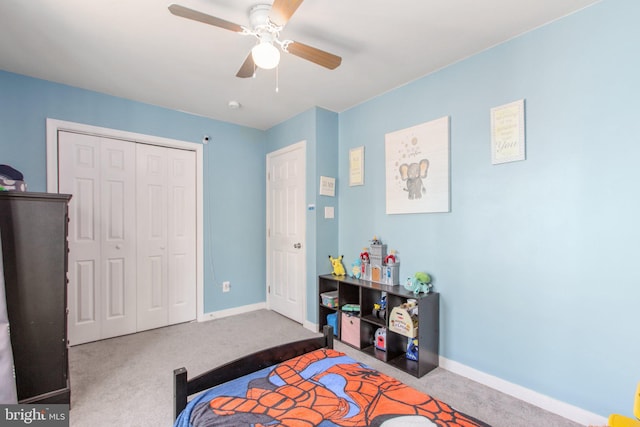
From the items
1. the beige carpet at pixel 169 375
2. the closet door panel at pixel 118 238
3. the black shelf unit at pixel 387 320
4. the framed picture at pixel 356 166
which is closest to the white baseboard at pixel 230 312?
the beige carpet at pixel 169 375

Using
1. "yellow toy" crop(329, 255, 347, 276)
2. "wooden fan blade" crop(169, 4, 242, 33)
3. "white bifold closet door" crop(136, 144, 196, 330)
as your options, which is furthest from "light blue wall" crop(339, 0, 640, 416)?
"white bifold closet door" crop(136, 144, 196, 330)

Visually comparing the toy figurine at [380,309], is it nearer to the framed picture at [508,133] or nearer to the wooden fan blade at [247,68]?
the framed picture at [508,133]

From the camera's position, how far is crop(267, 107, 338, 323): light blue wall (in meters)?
3.38

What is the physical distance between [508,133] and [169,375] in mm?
3201

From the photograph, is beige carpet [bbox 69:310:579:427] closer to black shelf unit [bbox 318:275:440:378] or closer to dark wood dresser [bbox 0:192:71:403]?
black shelf unit [bbox 318:275:440:378]

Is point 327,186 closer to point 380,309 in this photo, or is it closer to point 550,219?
point 380,309

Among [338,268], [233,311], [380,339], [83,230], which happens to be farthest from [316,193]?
[83,230]

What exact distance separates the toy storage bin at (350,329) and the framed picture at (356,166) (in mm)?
1428

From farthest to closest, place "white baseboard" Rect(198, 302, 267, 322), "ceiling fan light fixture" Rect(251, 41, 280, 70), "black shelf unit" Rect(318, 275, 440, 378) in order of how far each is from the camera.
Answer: "white baseboard" Rect(198, 302, 267, 322) < "black shelf unit" Rect(318, 275, 440, 378) < "ceiling fan light fixture" Rect(251, 41, 280, 70)

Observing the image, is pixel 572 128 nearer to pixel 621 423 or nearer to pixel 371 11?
pixel 371 11

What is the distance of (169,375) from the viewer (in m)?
2.38

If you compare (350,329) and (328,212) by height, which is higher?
(328,212)

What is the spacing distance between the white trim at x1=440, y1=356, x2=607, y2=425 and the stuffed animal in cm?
59

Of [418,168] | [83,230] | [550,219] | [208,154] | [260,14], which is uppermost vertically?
[260,14]
